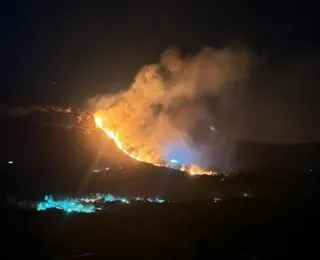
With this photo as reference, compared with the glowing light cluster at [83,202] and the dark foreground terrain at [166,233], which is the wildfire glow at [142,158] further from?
the dark foreground terrain at [166,233]

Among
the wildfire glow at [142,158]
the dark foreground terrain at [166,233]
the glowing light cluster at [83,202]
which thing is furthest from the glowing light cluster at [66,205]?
the wildfire glow at [142,158]

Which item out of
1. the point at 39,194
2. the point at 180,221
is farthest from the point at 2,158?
the point at 180,221

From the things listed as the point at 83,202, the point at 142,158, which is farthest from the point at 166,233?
the point at 142,158

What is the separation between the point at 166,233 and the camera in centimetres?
2128

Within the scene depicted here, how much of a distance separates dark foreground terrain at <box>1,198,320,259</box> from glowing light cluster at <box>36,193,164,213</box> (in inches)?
59.9

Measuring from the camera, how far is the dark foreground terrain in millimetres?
17891

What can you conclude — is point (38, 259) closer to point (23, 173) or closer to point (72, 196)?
point (72, 196)

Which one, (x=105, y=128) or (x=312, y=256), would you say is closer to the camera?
(x=312, y=256)

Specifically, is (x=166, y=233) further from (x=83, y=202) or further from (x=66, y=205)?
(x=83, y=202)

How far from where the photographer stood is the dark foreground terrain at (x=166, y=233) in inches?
704

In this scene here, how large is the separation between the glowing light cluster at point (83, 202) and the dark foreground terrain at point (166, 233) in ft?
4.99

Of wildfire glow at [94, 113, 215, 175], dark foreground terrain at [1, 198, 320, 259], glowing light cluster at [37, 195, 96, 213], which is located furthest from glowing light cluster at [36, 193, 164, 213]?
wildfire glow at [94, 113, 215, 175]

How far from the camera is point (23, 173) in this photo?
34969 mm

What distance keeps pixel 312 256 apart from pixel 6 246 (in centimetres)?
1220
